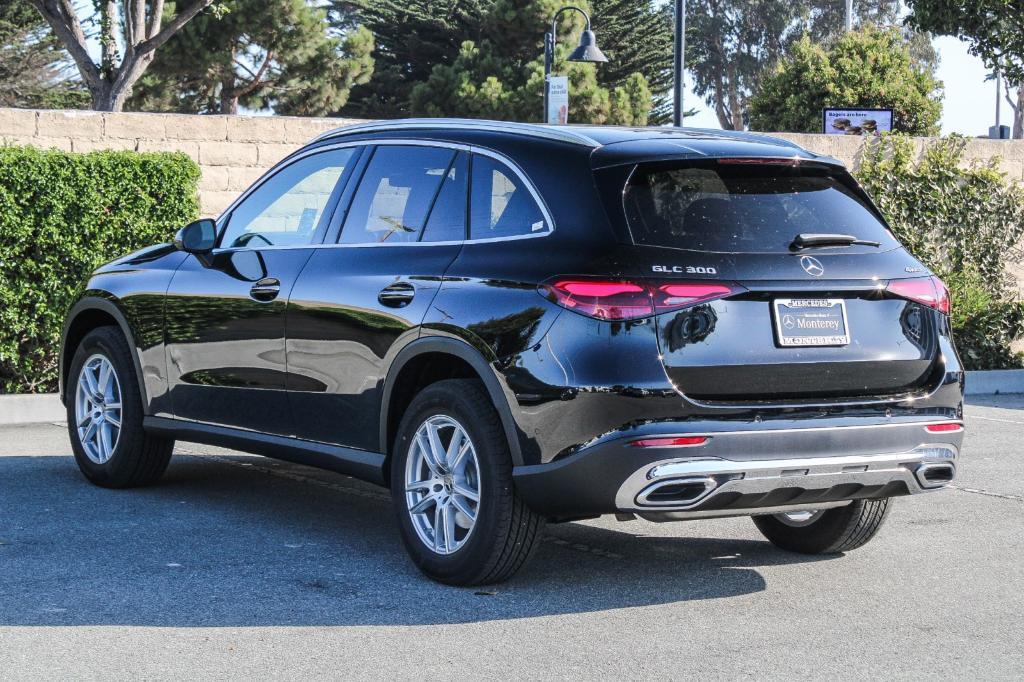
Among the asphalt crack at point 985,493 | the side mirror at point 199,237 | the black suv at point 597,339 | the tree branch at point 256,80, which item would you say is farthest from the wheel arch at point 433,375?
the tree branch at point 256,80

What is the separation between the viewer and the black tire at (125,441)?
7.57 m

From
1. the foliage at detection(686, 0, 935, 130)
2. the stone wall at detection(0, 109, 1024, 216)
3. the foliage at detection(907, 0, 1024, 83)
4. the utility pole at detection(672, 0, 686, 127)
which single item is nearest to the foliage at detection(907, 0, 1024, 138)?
the foliage at detection(907, 0, 1024, 83)

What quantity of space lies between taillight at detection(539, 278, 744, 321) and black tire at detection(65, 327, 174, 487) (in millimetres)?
3183

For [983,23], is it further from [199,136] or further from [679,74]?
[199,136]

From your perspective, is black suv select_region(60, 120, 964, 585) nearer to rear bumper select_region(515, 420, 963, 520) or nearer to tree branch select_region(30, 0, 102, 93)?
rear bumper select_region(515, 420, 963, 520)

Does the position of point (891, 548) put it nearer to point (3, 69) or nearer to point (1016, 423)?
point (1016, 423)

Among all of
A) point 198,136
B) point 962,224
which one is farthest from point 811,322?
point 962,224

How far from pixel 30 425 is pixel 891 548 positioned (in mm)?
6543

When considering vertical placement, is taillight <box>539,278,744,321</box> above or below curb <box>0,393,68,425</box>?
above

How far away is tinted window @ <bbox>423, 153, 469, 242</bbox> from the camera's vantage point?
19.2 ft

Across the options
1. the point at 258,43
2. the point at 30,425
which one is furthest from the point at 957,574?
the point at 258,43

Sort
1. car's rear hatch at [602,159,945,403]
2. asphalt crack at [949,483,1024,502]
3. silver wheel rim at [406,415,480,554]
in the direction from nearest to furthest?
1. car's rear hatch at [602,159,945,403]
2. silver wheel rim at [406,415,480,554]
3. asphalt crack at [949,483,1024,502]

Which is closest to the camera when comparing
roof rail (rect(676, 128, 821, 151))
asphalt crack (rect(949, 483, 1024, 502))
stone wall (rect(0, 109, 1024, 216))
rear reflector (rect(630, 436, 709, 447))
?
rear reflector (rect(630, 436, 709, 447))

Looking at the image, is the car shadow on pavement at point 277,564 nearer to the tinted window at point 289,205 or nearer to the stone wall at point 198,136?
the tinted window at point 289,205
